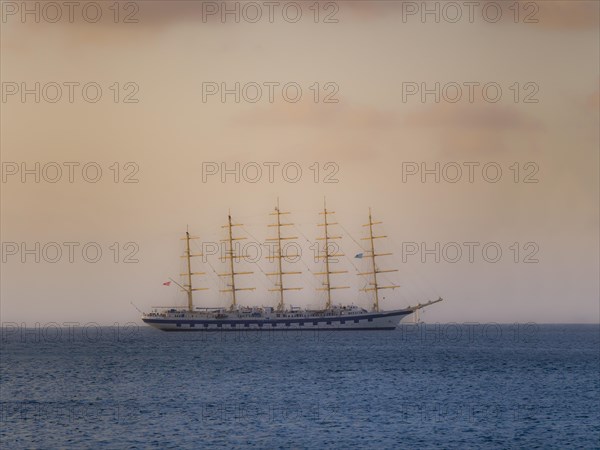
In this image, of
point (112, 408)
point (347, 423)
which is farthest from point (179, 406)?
point (347, 423)

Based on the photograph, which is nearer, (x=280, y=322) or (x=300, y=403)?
(x=300, y=403)

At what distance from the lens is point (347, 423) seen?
5784cm

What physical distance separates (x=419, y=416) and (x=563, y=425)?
8511mm

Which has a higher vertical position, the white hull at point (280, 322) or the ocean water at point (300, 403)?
the white hull at point (280, 322)

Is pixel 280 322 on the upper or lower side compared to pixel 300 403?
upper

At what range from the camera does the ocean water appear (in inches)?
2085

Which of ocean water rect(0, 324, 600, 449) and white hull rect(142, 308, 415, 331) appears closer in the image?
ocean water rect(0, 324, 600, 449)

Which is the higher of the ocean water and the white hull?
the white hull

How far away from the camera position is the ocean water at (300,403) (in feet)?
174

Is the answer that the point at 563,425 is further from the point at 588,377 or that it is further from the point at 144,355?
the point at 144,355

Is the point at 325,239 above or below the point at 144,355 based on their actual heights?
above

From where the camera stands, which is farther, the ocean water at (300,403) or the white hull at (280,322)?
the white hull at (280,322)

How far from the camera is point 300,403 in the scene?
67125 mm

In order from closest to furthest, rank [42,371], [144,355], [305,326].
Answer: [42,371] < [144,355] < [305,326]
